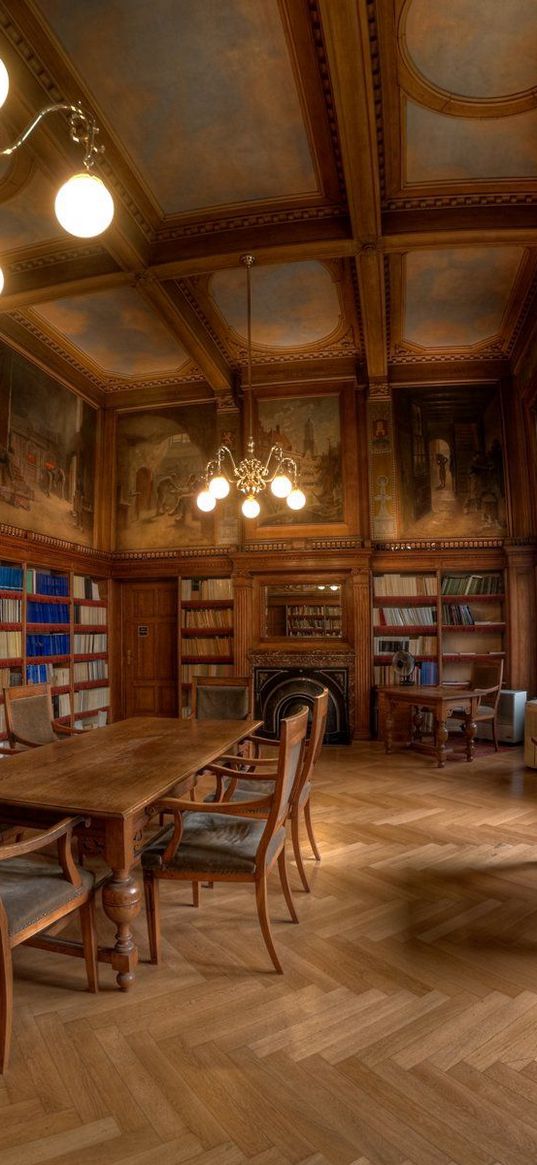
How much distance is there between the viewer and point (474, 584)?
7648 millimetres

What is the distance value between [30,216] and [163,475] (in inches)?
149

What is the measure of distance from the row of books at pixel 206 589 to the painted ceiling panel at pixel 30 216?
14.0ft

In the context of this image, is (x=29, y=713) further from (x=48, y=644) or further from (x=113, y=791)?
(x=48, y=644)

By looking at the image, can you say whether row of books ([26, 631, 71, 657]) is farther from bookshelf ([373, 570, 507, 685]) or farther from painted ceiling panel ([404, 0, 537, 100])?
painted ceiling panel ([404, 0, 537, 100])

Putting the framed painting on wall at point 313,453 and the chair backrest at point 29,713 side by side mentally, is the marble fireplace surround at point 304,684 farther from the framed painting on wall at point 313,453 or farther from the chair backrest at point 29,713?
the chair backrest at point 29,713

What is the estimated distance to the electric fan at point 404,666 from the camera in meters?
6.99

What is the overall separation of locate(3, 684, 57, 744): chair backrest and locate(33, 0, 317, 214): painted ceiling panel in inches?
150

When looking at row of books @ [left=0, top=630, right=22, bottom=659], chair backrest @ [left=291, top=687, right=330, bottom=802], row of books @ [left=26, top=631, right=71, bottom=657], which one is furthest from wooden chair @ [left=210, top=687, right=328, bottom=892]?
row of books @ [left=26, top=631, right=71, bottom=657]

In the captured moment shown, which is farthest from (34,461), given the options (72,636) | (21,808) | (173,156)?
(21,808)

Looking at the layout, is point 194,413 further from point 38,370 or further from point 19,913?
point 19,913

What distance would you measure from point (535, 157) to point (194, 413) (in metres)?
4.95

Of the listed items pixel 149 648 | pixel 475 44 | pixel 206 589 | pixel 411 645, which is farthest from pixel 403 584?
pixel 475 44

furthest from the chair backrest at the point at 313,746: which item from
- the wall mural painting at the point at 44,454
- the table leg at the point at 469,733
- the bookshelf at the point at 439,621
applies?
the bookshelf at the point at 439,621

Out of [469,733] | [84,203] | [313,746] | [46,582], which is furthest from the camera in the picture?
[46,582]
